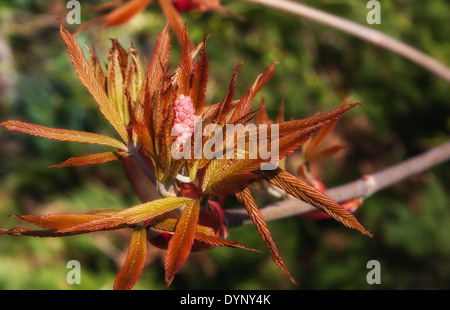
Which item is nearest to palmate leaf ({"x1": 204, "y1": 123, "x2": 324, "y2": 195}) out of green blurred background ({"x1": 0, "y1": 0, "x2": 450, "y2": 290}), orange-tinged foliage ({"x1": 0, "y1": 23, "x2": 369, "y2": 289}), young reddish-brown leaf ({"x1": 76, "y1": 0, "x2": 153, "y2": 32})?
orange-tinged foliage ({"x1": 0, "y1": 23, "x2": 369, "y2": 289})

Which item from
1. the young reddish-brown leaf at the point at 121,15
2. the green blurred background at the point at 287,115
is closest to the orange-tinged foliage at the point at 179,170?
the young reddish-brown leaf at the point at 121,15

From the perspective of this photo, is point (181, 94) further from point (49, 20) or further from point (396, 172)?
point (49, 20)

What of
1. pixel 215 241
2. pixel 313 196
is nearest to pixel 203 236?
pixel 215 241

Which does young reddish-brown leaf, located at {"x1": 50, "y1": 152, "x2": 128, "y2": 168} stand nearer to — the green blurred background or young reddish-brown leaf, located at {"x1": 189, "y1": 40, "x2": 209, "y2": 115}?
young reddish-brown leaf, located at {"x1": 189, "y1": 40, "x2": 209, "y2": 115}

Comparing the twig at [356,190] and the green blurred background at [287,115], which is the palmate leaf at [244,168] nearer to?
the twig at [356,190]

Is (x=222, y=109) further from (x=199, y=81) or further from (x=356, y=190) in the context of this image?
(x=356, y=190)

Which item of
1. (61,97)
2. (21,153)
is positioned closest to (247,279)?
(61,97)

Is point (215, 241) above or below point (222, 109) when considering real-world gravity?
below

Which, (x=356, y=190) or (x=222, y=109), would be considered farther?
(x=356, y=190)
